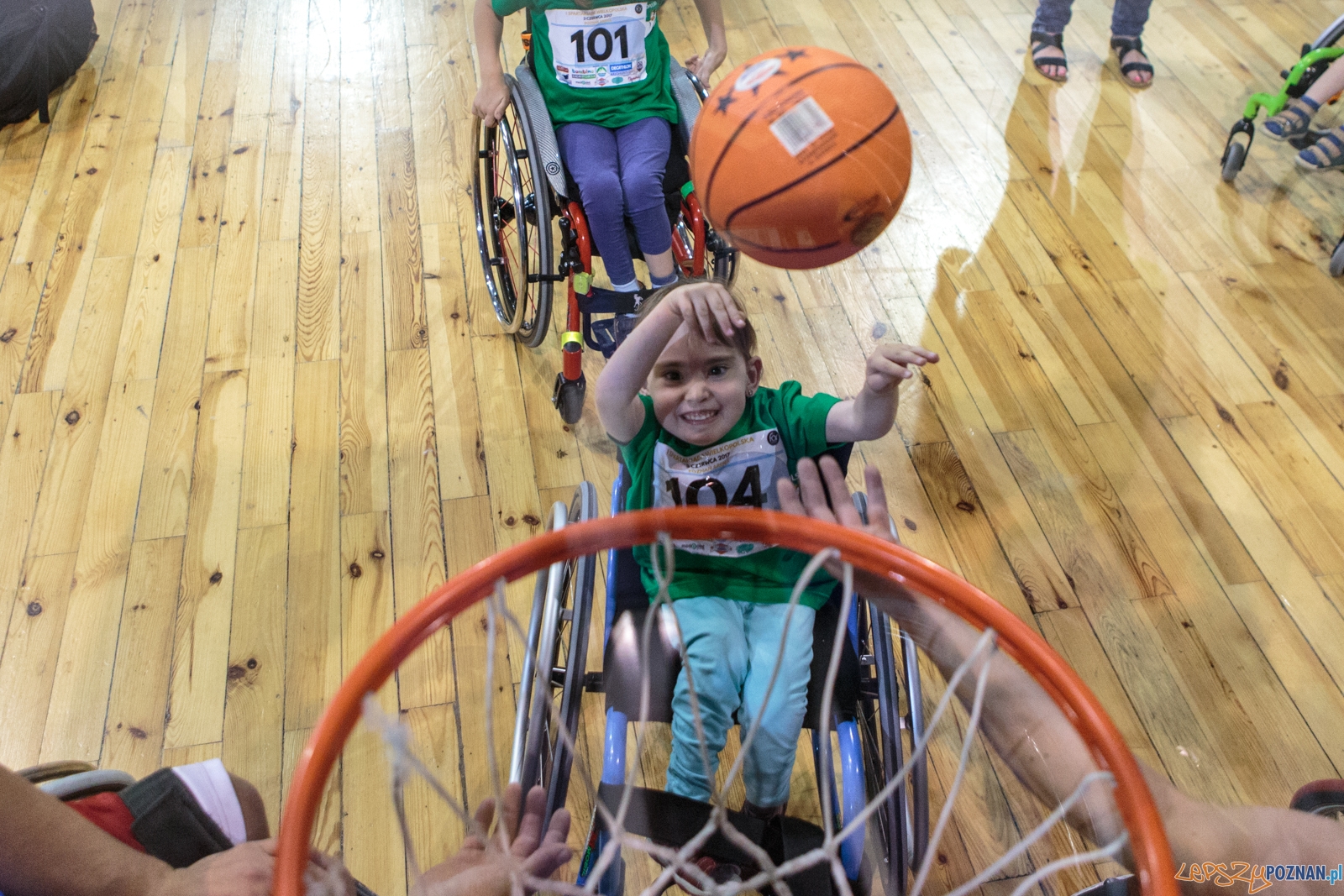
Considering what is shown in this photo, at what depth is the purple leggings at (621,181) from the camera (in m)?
1.96

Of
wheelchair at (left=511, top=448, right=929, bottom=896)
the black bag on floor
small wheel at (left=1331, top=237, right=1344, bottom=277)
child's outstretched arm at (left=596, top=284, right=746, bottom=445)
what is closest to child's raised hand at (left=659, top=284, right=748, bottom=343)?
child's outstretched arm at (left=596, top=284, right=746, bottom=445)

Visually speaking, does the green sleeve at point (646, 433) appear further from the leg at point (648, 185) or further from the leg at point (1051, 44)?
the leg at point (1051, 44)

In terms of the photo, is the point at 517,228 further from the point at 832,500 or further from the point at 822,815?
the point at 822,815

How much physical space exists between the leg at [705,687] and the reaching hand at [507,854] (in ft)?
0.86

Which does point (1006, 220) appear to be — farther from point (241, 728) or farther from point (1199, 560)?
point (241, 728)

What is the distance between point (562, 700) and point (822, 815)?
436 millimetres

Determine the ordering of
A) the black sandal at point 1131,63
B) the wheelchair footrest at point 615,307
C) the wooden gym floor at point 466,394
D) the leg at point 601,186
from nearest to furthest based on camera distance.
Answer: the wooden gym floor at point 466,394 < the leg at point 601,186 < the wheelchair footrest at point 615,307 < the black sandal at point 1131,63

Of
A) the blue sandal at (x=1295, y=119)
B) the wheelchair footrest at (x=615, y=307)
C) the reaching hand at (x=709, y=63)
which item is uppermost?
the reaching hand at (x=709, y=63)

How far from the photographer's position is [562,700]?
1339 millimetres

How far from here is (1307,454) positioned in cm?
218

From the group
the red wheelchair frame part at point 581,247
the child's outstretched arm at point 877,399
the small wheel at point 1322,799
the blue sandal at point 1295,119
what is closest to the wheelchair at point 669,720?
the child's outstretched arm at point 877,399

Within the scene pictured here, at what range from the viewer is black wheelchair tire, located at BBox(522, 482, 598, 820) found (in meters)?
→ 1.29

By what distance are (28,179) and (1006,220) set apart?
2.81 m

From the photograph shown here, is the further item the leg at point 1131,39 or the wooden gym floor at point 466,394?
the leg at point 1131,39
